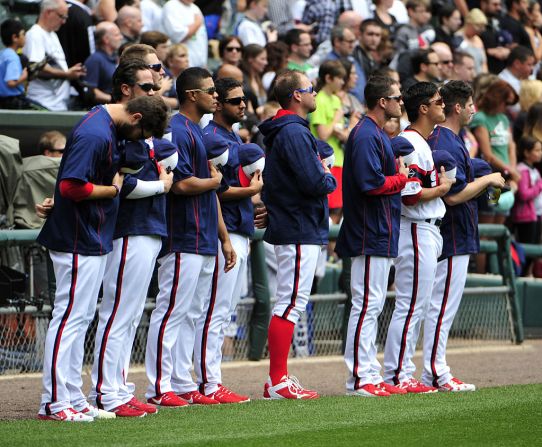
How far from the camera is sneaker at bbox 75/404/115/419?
24.9 feet

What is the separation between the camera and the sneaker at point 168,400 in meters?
8.31

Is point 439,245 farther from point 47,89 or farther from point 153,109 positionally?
point 47,89

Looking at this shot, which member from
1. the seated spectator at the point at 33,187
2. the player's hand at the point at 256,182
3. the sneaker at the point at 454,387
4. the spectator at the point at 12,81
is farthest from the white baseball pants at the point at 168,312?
the spectator at the point at 12,81

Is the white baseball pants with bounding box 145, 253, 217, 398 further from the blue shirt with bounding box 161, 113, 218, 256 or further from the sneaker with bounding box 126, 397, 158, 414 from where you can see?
the sneaker with bounding box 126, 397, 158, 414

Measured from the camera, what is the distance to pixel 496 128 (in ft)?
48.8

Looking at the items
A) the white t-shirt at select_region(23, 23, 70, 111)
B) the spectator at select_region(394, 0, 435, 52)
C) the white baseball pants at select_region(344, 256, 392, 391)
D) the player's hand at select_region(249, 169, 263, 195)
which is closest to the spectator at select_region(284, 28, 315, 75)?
the spectator at select_region(394, 0, 435, 52)

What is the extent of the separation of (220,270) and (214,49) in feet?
27.0

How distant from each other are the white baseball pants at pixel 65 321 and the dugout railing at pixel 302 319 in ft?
8.60

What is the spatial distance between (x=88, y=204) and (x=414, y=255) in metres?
2.82

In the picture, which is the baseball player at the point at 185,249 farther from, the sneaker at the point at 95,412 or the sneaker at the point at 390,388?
the sneaker at the point at 390,388

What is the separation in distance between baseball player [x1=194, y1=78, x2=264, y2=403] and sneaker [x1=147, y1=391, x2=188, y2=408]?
0.42 meters

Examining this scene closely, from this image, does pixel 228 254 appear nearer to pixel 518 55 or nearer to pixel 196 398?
pixel 196 398

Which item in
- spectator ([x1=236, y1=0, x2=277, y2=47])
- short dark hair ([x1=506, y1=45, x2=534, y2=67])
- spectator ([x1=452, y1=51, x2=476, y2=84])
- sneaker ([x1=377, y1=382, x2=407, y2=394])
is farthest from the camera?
short dark hair ([x1=506, y1=45, x2=534, y2=67])

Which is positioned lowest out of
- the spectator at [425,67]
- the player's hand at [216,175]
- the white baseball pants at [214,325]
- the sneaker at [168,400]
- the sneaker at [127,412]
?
the sneaker at [168,400]
